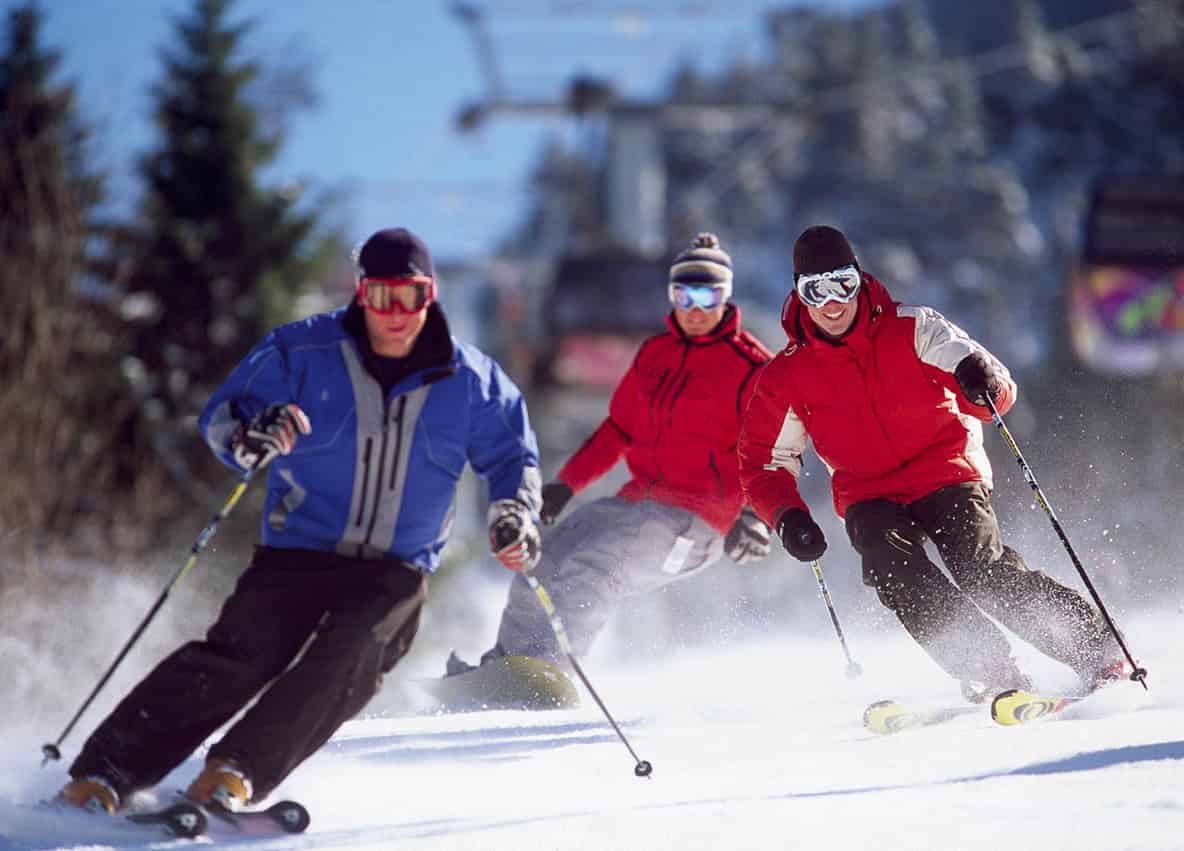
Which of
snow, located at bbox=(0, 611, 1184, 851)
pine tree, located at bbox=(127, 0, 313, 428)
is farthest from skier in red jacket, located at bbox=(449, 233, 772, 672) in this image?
pine tree, located at bbox=(127, 0, 313, 428)

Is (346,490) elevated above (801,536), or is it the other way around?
(346,490)

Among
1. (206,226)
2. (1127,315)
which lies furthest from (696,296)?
(1127,315)

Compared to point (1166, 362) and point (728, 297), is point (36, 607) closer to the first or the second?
point (728, 297)

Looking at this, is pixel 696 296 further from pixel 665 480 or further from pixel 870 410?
pixel 870 410

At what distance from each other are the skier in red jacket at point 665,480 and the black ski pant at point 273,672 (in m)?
1.98

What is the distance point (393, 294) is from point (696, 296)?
2171 mm

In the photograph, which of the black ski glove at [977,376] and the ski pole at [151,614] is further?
the black ski glove at [977,376]

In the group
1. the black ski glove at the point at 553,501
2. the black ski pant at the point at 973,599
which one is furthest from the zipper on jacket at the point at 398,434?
the black ski glove at the point at 553,501

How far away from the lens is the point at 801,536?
4805 mm

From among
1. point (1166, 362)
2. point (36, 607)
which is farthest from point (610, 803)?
point (1166, 362)

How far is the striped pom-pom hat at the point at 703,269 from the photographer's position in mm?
6184

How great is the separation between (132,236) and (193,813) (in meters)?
15.5

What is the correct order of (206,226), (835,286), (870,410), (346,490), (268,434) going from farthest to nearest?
1. (206,226)
2. (870,410)
3. (835,286)
4. (346,490)
5. (268,434)

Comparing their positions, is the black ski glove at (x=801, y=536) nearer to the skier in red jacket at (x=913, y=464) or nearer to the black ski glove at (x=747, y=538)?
the skier in red jacket at (x=913, y=464)
